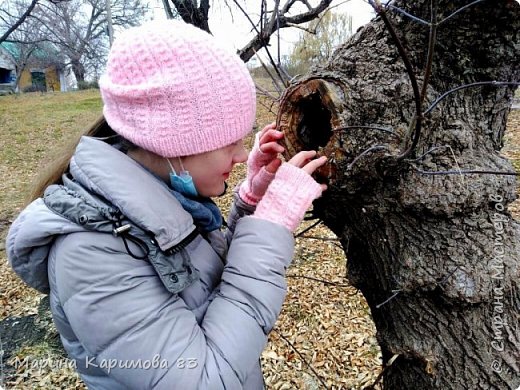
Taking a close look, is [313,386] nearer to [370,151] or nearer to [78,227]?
[370,151]

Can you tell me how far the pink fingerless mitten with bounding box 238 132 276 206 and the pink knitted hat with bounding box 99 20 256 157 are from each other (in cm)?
25

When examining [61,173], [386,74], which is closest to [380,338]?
[386,74]

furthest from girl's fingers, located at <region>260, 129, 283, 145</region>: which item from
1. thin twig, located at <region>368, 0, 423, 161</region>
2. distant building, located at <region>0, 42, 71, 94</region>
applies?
distant building, located at <region>0, 42, 71, 94</region>

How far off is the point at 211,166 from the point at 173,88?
0.25 meters

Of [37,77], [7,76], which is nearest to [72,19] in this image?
[7,76]

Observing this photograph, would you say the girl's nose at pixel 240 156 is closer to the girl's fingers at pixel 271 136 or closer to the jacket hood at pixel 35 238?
the girl's fingers at pixel 271 136

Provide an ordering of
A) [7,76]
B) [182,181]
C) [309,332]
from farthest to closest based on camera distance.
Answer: [7,76], [309,332], [182,181]

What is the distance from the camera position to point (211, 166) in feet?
3.71

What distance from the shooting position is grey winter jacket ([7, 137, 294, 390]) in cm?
90

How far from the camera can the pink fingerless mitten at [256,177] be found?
1.33m

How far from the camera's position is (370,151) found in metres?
1.15

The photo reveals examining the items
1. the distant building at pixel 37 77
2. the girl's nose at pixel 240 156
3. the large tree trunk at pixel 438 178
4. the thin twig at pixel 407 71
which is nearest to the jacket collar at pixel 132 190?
the girl's nose at pixel 240 156

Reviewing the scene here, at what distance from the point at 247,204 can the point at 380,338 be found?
0.71 metres

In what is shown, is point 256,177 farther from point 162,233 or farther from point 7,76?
point 7,76
